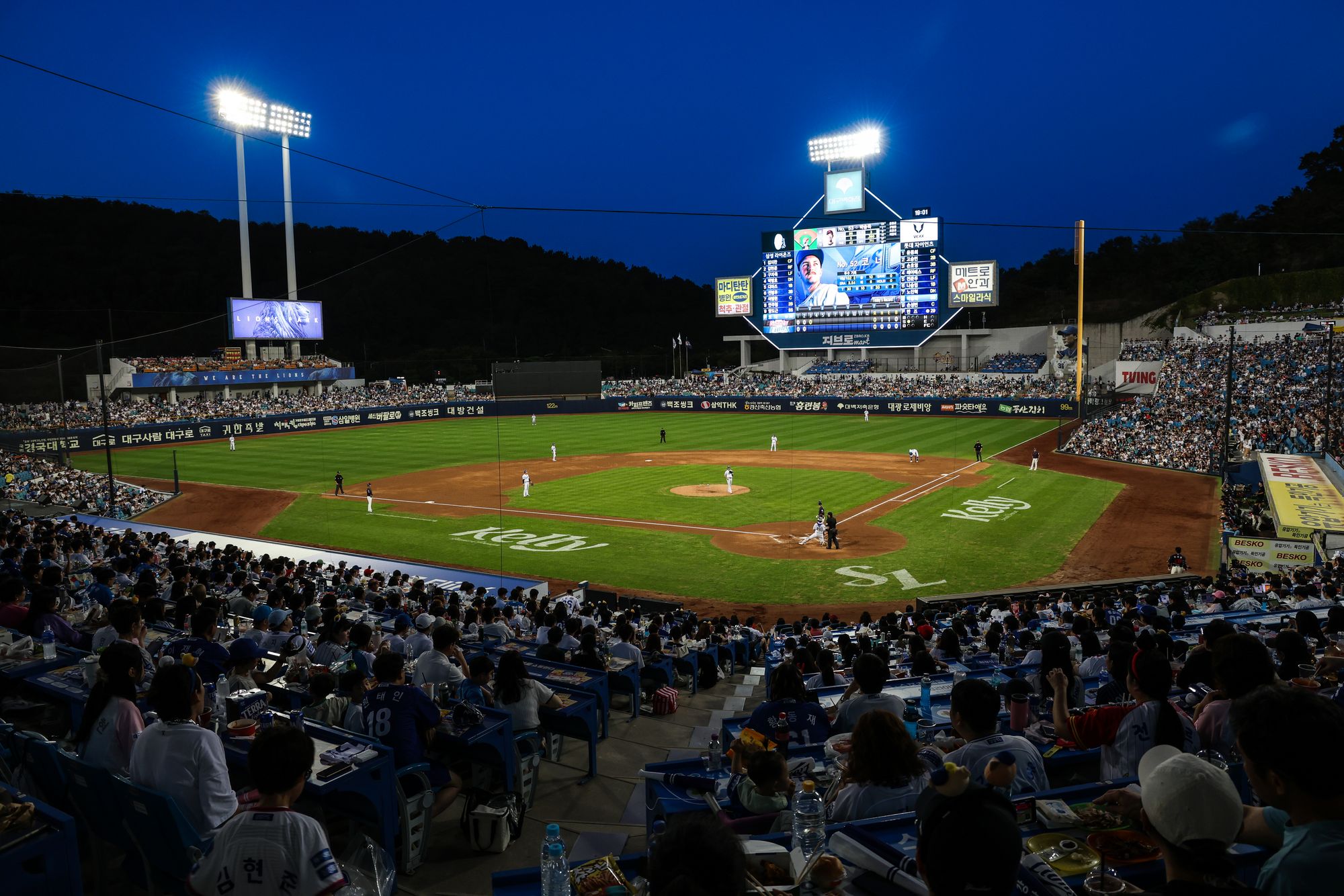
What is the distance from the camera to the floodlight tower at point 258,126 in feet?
191

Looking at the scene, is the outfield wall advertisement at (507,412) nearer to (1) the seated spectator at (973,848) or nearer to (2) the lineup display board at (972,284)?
(2) the lineup display board at (972,284)

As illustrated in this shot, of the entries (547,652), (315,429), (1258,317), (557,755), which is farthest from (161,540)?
(1258,317)

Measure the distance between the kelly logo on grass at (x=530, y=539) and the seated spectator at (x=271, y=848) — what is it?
20586 mm

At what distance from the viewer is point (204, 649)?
24.8 ft

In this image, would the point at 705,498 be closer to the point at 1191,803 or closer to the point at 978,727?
the point at 978,727

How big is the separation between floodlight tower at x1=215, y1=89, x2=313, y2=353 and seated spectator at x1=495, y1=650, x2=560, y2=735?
4983cm

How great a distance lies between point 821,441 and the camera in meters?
49.7

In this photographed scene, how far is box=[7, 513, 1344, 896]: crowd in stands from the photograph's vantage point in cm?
258

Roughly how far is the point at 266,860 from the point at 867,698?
3.83 metres

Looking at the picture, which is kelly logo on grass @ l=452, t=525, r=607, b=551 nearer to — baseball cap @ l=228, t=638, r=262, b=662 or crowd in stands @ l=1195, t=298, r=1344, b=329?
baseball cap @ l=228, t=638, r=262, b=662

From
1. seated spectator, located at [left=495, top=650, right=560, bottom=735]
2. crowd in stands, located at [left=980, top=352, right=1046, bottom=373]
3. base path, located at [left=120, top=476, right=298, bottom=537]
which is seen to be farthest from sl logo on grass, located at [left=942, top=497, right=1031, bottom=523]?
crowd in stands, located at [left=980, top=352, right=1046, bottom=373]

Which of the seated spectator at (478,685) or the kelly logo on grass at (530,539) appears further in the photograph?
the kelly logo on grass at (530,539)

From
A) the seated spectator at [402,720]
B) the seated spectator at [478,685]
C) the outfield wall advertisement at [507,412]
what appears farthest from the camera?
the outfield wall advertisement at [507,412]

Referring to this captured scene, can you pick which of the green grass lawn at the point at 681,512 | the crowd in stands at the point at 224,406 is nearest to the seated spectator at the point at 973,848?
the green grass lawn at the point at 681,512
